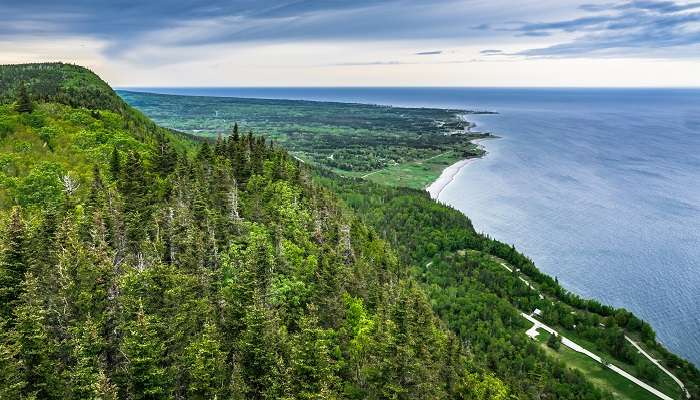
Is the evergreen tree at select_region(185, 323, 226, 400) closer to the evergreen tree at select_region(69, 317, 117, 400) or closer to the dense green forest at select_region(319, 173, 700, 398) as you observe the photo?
the evergreen tree at select_region(69, 317, 117, 400)

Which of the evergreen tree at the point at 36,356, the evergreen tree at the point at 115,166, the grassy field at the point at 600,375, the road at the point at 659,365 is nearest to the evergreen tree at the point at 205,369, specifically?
the evergreen tree at the point at 36,356

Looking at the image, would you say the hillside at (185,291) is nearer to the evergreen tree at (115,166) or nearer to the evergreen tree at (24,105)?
the evergreen tree at (115,166)

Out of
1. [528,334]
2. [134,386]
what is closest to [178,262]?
[134,386]

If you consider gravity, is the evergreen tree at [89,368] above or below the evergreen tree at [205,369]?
above

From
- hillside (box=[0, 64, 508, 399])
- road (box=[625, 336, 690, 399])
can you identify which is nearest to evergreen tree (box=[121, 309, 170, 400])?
hillside (box=[0, 64, 508, 399])

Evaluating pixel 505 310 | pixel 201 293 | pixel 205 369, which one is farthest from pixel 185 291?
pixel 505 310

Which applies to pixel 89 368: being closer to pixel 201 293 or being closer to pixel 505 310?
pixel 201 293
